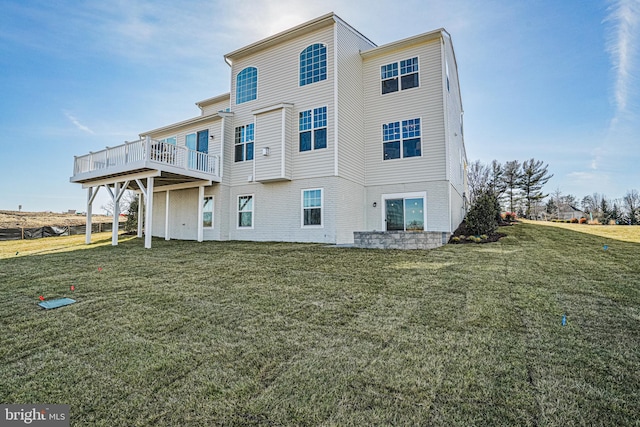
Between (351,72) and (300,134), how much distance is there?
3.38 m

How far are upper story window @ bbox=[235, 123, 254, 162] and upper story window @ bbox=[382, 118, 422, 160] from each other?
19.2 ft

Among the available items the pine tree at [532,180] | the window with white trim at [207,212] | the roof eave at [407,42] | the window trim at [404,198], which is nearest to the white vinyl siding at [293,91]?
the window with white trim at [207,212]

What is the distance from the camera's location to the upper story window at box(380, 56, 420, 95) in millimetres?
12312

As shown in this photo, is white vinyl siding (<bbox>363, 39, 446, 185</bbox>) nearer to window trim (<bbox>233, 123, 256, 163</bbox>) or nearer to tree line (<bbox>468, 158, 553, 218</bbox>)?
window trim (<bbox>233, 123, 256, 163</bbox>)

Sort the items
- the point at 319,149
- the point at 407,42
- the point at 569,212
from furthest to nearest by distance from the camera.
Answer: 1. the point at 569,212
2. the point at 407,42
3. the point at 319,149

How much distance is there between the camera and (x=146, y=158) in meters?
11.2

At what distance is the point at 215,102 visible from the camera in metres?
17.3

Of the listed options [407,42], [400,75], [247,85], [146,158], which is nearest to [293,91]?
[247,85]

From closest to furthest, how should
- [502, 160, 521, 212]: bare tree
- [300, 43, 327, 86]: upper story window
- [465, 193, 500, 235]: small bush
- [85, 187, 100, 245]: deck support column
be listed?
[465, 193, 500, 235]: small bush → [300, 43, 327, 86]: upper story window → [85, 187, 100, 245]: deck support column → [502, 160, 521, 212]: bare tree

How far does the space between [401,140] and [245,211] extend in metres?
7.37

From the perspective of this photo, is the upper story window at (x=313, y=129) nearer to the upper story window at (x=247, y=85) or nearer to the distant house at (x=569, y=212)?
the upper story window at (x=247, y=85)

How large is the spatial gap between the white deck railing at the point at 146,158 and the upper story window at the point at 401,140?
24.8ft

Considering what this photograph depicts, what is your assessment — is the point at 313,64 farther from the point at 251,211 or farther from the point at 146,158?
the point at 146,158

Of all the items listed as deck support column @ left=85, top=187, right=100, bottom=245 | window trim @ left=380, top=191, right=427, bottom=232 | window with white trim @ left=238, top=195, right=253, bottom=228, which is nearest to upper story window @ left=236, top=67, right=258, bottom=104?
window with white trim @ left=238, top=195, right=253, bottom=228
